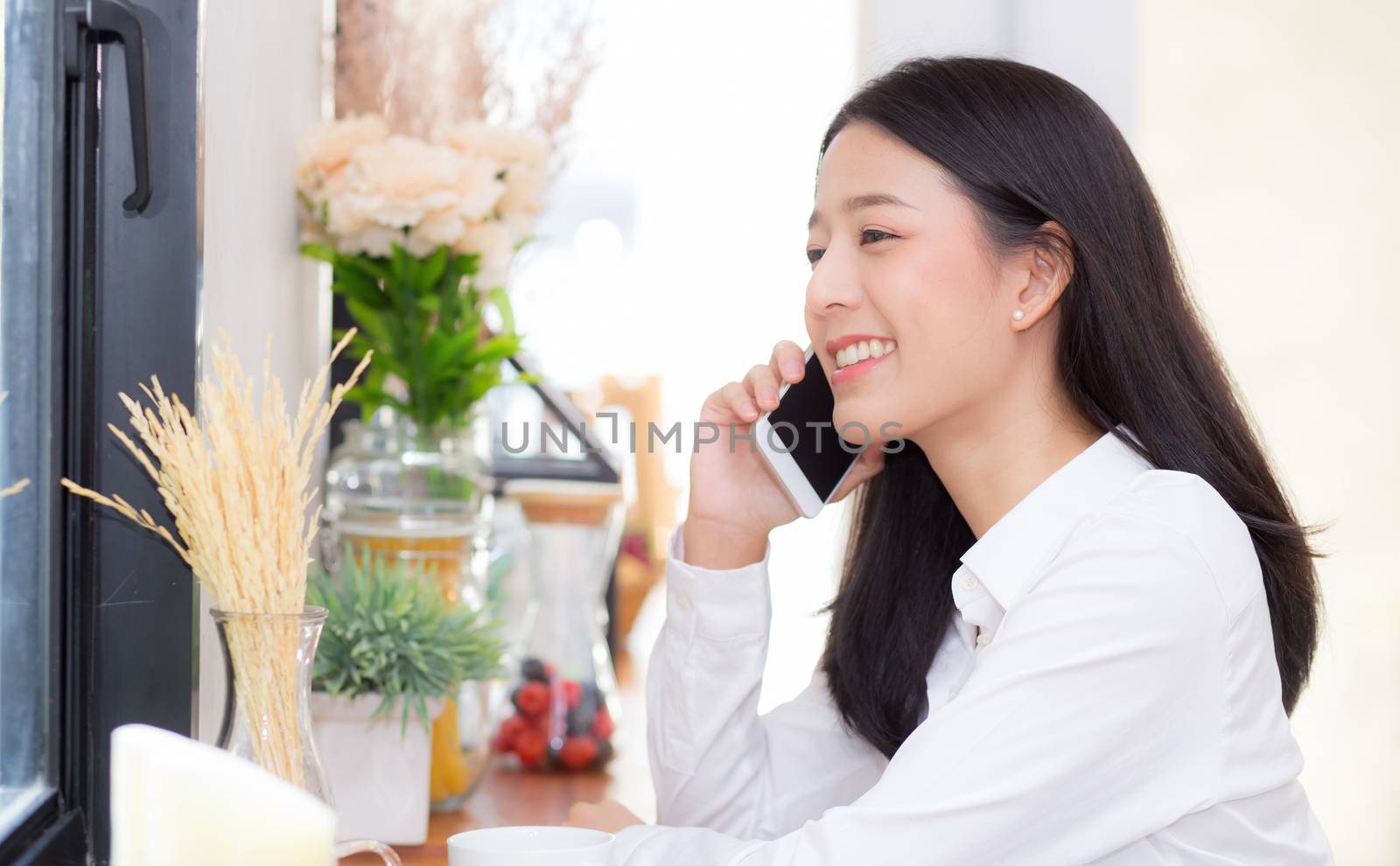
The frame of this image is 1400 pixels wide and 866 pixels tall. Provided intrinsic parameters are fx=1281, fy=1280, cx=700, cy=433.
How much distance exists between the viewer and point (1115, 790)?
35.2 inches

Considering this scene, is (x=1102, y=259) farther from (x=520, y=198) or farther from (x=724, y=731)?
(x=520, y=198)

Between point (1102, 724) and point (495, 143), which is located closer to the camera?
point (1102, 724)

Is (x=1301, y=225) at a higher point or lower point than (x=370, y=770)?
higher

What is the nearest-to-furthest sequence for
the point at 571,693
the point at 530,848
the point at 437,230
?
the point at 530,848 → the point at 437,230 → the point at 571,693

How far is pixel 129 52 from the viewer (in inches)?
35.6

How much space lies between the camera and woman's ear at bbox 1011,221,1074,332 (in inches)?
42.0

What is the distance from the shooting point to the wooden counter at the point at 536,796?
1.22 m

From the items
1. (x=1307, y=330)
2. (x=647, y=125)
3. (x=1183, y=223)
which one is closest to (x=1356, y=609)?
(x=1307, y=330)

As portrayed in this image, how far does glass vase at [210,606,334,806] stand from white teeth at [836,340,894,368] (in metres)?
0.52

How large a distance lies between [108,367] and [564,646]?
0.82 metres

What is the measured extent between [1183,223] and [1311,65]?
0.86 ft

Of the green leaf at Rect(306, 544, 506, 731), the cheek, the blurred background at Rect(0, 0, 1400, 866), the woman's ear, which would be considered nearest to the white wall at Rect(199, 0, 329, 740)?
the blurred background at Rect(0, 0, 1400, 866)

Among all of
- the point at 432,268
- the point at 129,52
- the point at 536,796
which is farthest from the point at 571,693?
the point at 129,52

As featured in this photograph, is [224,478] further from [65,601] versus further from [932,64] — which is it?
[932,64]
